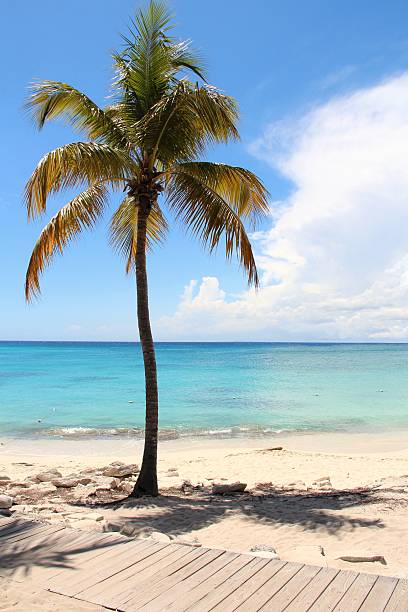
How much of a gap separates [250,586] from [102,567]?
1.21 m

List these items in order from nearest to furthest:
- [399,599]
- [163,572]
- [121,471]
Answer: [399,599] → [163,572] → [121,471]

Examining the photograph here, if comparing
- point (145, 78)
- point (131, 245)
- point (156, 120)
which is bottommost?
point (131, 245)

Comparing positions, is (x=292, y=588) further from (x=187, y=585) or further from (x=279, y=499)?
(x=279, y=499)

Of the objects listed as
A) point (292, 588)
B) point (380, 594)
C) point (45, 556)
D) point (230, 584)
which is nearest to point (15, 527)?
point (45, 556)

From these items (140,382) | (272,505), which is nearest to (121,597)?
(272,505)

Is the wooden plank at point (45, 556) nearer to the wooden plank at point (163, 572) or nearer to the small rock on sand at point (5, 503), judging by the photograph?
the wooden plank at point (163, 572)

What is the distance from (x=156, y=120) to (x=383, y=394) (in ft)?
87.6

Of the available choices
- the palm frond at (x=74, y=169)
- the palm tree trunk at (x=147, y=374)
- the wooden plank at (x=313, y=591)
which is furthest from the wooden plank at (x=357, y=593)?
the palm frond at (x=74, y=169)

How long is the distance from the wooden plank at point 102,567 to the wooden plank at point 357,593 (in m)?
1.69

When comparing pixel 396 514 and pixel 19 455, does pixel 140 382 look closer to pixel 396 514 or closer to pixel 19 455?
pixel 19 455

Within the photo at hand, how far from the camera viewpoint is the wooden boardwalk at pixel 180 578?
139 inches

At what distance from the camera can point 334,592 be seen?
3.67 m

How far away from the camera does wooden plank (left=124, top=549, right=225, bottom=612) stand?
3.54 metres

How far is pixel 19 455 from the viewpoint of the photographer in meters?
14.6
